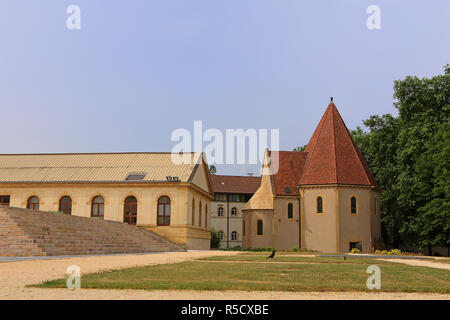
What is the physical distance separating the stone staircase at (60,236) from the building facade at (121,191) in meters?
5.60

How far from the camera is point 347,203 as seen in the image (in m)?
45.9

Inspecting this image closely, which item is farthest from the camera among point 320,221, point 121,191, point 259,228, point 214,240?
point 214,240

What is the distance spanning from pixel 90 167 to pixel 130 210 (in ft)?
24.3

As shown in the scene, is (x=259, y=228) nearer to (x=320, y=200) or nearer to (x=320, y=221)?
(x=320, y=221)

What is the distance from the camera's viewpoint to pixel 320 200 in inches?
1857

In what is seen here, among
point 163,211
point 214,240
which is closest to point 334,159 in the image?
point 163,211

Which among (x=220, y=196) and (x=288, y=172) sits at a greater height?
(x=288, y=172)

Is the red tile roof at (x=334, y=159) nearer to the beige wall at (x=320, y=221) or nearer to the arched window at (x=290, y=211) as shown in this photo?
the beige wall at (x=320, y=221)

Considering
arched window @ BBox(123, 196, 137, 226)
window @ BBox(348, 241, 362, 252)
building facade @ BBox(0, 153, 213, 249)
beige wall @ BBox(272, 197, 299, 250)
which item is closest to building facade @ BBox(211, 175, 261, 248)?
building facade @ BBox(0, 153, 213, 249)

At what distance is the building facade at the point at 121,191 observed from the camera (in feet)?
146

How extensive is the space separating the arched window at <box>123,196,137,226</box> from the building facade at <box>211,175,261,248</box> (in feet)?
115

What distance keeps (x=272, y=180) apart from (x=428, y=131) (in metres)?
16.5

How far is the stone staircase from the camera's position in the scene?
75.8 feet

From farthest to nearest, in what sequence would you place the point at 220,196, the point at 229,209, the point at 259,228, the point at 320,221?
the point at 220,196, the point at 229,209, the point at 259,228, the point at 320,221
